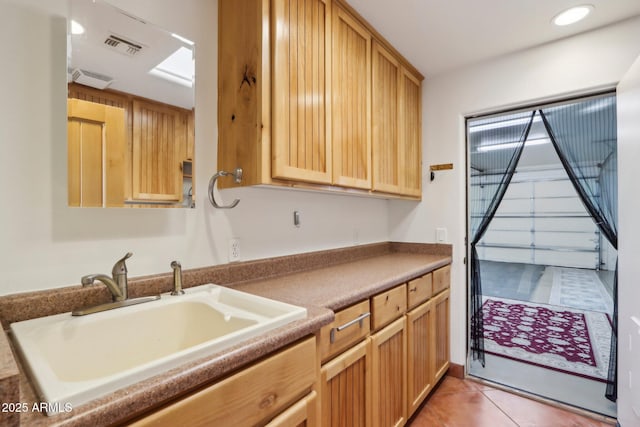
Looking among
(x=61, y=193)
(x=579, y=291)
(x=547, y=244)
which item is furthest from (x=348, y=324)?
(x=579, y=291)

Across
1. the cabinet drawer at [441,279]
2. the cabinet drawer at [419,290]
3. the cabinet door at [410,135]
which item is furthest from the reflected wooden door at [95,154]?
the cabinet drawer at [441,279]

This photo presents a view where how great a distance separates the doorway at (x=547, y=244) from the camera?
2027 mm

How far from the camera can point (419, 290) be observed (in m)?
1.87

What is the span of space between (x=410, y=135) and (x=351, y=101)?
2.73 feet

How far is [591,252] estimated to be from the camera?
7.72ft

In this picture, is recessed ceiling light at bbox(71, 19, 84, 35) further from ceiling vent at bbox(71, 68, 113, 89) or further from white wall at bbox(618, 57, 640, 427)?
white wall at bbox(618, 57, 640, 427)

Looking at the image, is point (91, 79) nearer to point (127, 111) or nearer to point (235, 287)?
point (127, 111)

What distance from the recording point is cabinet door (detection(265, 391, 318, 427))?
2.79ft

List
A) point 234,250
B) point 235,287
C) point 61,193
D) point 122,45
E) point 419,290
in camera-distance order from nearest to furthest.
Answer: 1. point 61,193
2. point 122,45
3. point 235,287
4. point 234,250
5. point 419,290

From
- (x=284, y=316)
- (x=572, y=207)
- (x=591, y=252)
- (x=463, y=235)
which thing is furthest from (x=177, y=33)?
(x=591, y=252)

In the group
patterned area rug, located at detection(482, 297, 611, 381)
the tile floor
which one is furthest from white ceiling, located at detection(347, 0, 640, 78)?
the tile floor

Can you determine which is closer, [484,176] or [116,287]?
[116,287]

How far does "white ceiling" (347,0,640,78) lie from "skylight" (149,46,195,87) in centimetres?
95

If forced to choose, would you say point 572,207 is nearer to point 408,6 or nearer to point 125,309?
point 408,6
